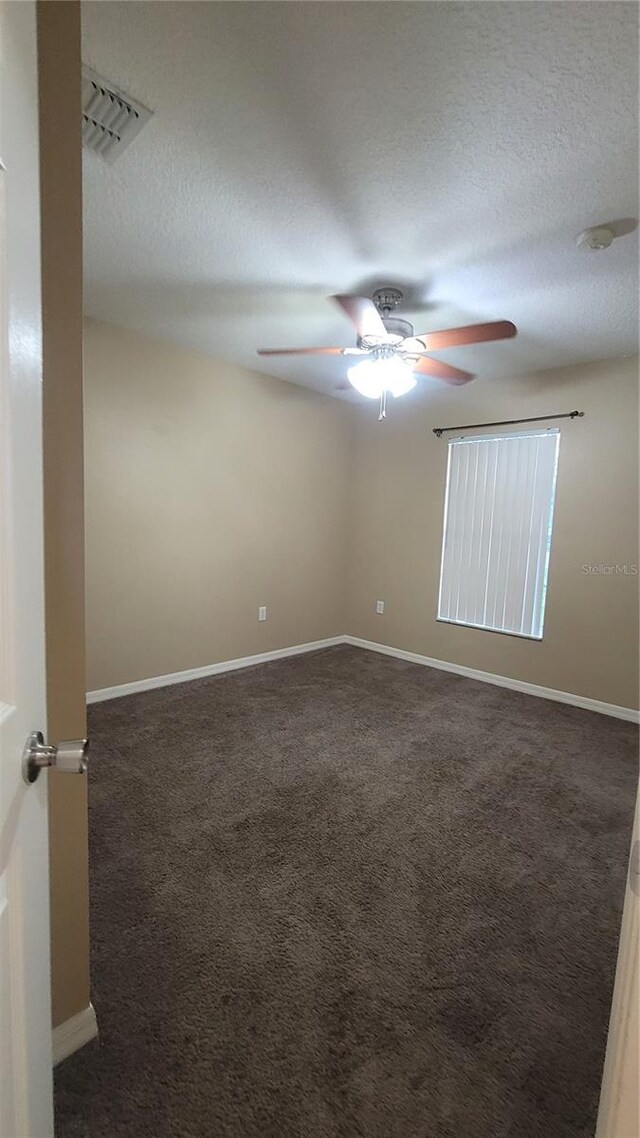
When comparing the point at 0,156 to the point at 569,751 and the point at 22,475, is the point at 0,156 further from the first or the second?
the point at 569,751

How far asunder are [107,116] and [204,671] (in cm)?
325

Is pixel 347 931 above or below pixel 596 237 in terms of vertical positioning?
below

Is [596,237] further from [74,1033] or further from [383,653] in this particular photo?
[383,653]

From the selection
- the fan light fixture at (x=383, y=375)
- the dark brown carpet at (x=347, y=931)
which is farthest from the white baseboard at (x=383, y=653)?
the fan light fixture at (x=383, y=375)

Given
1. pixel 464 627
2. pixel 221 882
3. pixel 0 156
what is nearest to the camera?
pixel 0 156

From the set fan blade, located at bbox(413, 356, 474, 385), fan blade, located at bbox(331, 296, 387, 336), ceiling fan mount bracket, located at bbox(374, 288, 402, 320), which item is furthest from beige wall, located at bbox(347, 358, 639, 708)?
fan blade, located at bbox(331, 296, 387, 336)

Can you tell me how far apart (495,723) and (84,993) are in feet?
8.70

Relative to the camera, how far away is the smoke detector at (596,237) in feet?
6.30

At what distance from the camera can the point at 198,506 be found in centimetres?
370

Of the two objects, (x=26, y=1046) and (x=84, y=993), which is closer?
(x=26, y=1046)

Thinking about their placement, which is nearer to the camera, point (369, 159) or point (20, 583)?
point (20, 583)

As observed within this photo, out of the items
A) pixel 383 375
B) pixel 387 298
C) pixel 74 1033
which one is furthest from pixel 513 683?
pixel 74 1033

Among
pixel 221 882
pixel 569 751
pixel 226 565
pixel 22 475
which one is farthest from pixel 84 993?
pixel 226 565

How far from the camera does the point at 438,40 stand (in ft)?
4.04
